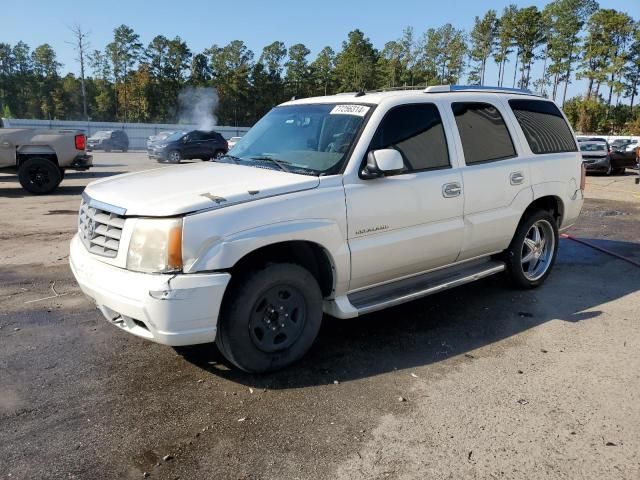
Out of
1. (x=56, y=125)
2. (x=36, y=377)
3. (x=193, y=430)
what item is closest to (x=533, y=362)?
(x=193, y=430)

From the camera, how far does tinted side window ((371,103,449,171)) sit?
4.18 meters

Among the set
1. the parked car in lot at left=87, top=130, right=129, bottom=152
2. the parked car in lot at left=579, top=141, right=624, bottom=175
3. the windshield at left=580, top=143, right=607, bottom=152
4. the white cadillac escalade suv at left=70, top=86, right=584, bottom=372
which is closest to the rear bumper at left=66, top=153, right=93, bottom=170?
the white cadillac escalade suv at left=70, top=86, right=584, bottom=372

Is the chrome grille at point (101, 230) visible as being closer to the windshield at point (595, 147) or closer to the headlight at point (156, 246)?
the headlight at point (156, 246)

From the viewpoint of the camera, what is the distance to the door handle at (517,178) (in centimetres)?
505

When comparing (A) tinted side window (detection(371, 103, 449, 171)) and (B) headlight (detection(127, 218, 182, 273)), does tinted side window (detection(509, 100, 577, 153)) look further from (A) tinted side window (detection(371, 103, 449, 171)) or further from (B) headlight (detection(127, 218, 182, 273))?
(B) headlight (detection(127, 218, 182, 273))

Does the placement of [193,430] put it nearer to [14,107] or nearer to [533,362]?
[533,362]

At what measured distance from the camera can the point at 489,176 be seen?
15.8 ft

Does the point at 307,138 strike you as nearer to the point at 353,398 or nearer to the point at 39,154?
the point at 353,398

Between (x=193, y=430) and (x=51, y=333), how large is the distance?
6.72ft

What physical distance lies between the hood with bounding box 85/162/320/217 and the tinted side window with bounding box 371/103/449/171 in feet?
2.68

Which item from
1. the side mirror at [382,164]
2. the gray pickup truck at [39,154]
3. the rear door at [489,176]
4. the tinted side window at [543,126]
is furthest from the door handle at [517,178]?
the gray pickup truck at [39,154]

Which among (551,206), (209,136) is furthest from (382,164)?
(209,136)

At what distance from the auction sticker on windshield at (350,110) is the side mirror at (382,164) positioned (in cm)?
44

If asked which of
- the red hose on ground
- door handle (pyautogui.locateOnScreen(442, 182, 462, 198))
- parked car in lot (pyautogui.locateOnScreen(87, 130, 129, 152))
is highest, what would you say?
door handle (pyautogui.locateOnScreen(442, 182, 462, 198))
